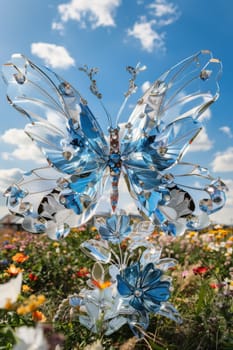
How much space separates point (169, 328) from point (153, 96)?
1313mm

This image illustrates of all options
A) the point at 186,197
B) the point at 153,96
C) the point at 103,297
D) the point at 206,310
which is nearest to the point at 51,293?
the point at 103,297

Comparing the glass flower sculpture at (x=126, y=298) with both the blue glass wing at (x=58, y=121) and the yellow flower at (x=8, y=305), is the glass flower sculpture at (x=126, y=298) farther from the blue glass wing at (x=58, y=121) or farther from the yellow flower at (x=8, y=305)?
the yellow flower at (x=8, y=305)

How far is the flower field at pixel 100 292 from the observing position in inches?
55.7

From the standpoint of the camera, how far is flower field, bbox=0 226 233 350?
142cm

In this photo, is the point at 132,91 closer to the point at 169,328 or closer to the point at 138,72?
the point at 138,72

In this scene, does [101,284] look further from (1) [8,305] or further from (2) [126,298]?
(1) [8,305]

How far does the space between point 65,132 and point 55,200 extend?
0.37 m

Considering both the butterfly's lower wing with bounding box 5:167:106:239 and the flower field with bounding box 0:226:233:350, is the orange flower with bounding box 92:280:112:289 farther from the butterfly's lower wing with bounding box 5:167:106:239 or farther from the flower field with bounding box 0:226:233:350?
the butterfly's lower wing with bounding box 5:167:106:239

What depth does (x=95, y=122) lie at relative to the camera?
2002 mm

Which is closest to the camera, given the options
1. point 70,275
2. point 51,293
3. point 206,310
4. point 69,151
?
point 69,151

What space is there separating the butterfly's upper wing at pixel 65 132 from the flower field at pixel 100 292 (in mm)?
478

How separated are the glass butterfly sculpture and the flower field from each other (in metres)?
0.41

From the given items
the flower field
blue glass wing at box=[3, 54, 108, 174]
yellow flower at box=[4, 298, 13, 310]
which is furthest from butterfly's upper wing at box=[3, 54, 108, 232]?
yellow flower at box=[4, 298, 13, 310]

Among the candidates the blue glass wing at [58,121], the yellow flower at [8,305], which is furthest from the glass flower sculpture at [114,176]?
the yellow flower at [8,305]
